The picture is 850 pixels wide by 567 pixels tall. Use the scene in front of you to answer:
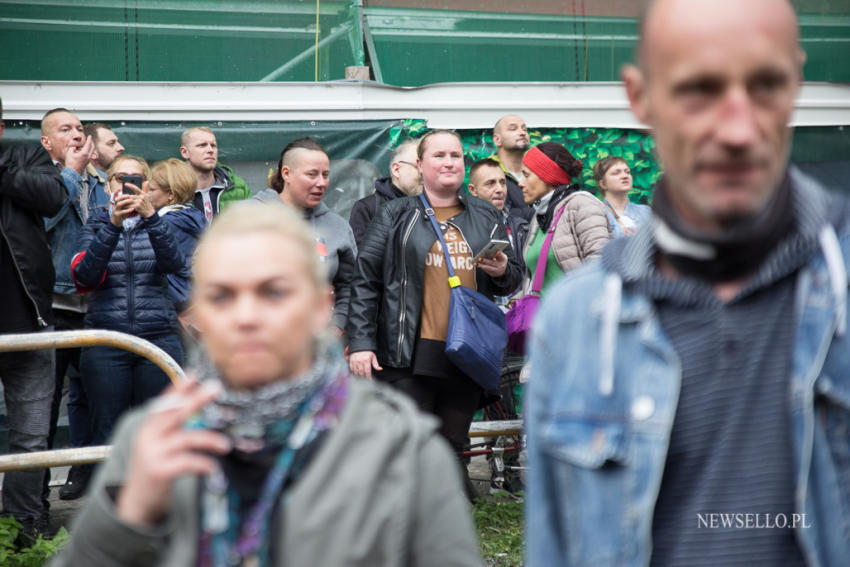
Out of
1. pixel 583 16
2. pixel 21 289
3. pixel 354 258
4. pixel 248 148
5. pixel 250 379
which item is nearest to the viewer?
pixel 250 379

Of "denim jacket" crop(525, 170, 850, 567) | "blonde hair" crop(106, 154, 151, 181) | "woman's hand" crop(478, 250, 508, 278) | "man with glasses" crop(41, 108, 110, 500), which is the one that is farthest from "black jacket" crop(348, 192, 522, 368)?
"denim jacket" crop(525, 170, 850, 567)

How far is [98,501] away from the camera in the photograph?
1804 millimetres

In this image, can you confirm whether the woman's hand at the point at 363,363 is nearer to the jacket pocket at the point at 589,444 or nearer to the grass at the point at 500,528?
the grass at the point at 500,528

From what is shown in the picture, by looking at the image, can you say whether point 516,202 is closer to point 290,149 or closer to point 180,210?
point 290,149

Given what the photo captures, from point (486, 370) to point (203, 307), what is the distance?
4259 mm

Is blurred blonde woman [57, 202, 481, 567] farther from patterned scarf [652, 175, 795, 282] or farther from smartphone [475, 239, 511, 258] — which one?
smartphone [475, 239, 511, 258]

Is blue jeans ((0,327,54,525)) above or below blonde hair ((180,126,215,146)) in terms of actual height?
below

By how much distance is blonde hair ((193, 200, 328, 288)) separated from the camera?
1866 mm

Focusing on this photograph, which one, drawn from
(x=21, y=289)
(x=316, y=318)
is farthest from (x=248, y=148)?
(x=316, y=318)

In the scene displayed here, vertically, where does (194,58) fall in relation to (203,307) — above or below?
above

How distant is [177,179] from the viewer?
23.3 ft

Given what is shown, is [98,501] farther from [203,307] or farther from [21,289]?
[21,289]

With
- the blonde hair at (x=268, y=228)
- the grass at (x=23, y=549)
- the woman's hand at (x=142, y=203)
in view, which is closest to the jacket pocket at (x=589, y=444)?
the blonde hair at (x=268, y=228)

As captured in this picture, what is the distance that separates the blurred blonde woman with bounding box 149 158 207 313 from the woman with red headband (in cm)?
224
